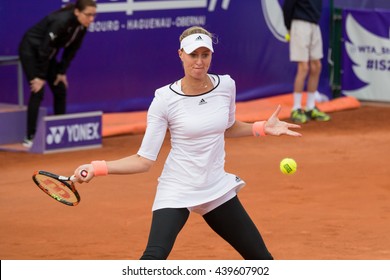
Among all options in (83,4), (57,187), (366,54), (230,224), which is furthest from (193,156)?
(366,54)

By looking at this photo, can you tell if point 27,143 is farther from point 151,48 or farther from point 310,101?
point 310,101

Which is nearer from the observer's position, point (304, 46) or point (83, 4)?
point (83, 4)

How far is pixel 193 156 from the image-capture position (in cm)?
615

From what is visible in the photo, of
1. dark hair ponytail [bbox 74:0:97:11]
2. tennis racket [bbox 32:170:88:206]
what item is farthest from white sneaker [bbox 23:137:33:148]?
tennis racket [bbox 32:170:88:206]

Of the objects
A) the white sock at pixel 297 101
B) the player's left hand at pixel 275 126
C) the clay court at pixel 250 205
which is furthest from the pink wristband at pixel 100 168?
the white sock at pixel 297 101

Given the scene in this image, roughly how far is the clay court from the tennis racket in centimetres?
192

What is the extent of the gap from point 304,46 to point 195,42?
28.9 ft

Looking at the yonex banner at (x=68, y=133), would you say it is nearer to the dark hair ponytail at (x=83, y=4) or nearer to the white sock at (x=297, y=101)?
the dark hair ponytail at (x=83, y=4)

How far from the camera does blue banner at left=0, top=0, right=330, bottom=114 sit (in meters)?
13.5

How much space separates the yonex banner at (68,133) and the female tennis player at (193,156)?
6.25m

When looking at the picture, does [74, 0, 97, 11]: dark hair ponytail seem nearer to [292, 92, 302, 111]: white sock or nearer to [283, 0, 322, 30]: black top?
[283, 0, 322, 30]: black top

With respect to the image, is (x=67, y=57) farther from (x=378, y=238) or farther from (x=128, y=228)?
(x=378, y=238)
